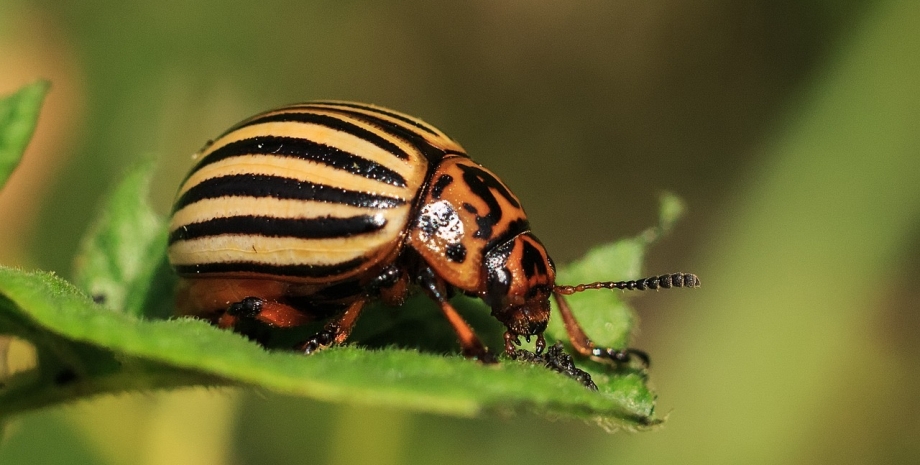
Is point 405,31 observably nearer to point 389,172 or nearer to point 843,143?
point 843,143

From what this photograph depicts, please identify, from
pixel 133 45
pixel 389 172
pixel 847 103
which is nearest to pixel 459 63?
pixel 133 45

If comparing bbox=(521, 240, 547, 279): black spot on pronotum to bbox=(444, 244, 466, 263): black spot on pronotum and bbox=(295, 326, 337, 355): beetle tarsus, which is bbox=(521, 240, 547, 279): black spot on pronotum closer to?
bbox=(444, 244, 466, 263): black spot on pronotum

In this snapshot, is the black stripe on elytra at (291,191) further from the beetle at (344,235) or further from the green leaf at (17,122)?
the green leaf at (17,122)

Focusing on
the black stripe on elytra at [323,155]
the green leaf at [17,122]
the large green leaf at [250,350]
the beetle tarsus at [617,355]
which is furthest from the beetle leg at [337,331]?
the green leaf at [17,122]

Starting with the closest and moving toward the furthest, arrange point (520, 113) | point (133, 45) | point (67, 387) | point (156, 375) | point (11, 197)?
point (156, 375)
point (67, 387)
point (11, 197)
point (133, 45)
point (520, 113)

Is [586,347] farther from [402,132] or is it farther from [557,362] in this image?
[402,132]

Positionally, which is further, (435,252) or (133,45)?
(133,45)

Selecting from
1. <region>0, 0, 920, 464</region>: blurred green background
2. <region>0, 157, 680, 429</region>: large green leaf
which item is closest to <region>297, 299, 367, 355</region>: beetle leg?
<region>0, 157, 680, 429</region>: large green leaf
